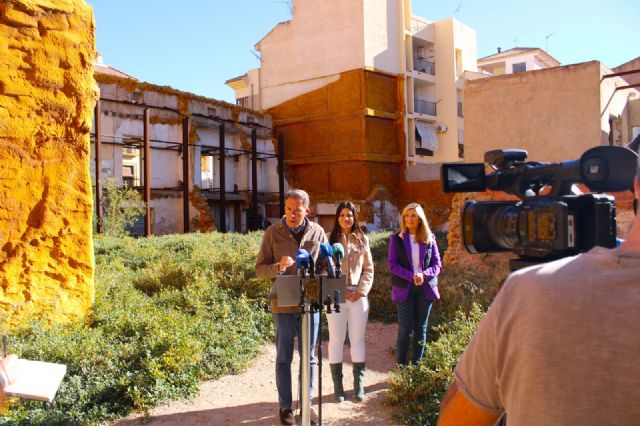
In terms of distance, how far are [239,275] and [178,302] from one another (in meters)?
1.55

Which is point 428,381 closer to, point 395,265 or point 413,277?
point 413,277

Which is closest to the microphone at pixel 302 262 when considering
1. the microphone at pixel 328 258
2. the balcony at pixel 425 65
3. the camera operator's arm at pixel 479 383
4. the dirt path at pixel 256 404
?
the microphone at pixel 328 258

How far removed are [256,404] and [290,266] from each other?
1692 mm

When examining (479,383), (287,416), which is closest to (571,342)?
(479,383)

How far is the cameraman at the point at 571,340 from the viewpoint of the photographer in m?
1.15

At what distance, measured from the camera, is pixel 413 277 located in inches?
214

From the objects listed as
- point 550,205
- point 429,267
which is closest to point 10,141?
point 429,267

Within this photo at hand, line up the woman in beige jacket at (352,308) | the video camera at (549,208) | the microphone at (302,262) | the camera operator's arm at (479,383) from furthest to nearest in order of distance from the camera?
the woman in beige jacket at (352,308) < the microphone at (302,262) < the video camera at (549,208) < the camera operator's arm at (479,383)

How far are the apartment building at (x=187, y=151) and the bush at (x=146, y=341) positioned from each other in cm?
1108

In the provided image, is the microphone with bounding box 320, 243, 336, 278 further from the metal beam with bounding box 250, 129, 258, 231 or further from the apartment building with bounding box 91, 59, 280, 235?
the metal beam with bounding box 250, 129, 258, 231

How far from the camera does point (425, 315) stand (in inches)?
220

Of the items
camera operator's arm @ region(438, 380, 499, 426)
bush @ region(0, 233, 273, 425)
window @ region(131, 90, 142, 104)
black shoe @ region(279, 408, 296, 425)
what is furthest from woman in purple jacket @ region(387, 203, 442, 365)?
window @ region(131, 90, 142, 104)

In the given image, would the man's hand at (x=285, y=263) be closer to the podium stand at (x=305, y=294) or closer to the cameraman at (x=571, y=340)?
the podium stand at (x=305, y=294)

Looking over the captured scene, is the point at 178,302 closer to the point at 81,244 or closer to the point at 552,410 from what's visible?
the point at 81,244
